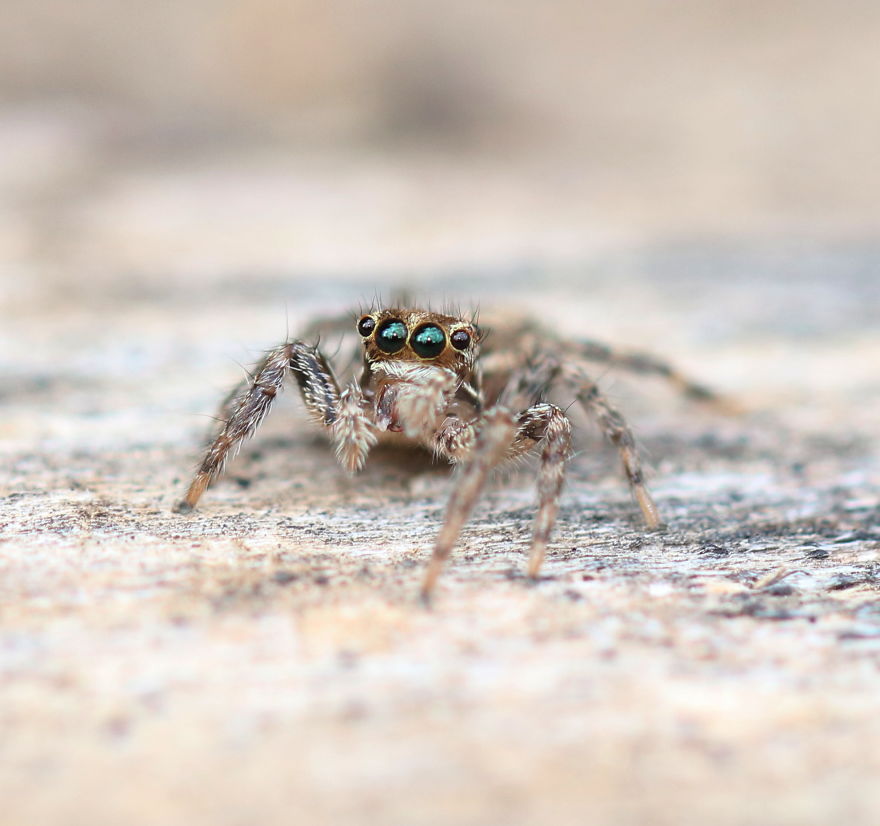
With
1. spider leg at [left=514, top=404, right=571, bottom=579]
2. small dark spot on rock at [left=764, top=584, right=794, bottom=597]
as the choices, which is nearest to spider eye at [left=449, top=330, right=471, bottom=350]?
spider leg at [left=514, top=404, right=571, bottom=579]

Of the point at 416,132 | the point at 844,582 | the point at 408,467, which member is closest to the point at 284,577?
the point at 408,467

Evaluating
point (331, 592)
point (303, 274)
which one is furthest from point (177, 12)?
point (331, 592)

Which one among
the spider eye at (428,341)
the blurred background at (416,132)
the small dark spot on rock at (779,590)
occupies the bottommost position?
the small dark spot on rock at (779,590)

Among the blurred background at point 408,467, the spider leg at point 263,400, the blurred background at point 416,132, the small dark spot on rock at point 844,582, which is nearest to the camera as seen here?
the blurred background at point 408,467

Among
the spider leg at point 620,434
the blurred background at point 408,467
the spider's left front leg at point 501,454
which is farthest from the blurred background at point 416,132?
the spider's left front leg at point 501,454

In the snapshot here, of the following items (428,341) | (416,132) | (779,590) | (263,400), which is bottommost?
(779,590)

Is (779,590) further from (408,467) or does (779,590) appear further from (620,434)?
(408,467)

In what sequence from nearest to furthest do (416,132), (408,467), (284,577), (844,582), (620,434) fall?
(284,577) → (844,582) → (620,434) → (408,467) → (416,132)

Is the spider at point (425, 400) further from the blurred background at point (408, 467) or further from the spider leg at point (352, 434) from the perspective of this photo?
the blurred background at point (408, 467)

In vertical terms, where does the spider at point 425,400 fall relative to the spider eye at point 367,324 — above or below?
below
